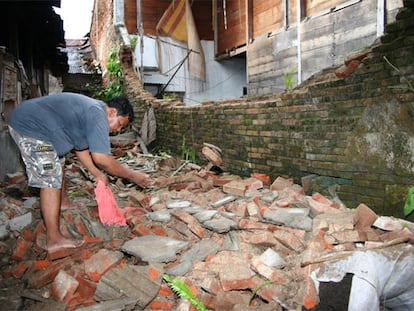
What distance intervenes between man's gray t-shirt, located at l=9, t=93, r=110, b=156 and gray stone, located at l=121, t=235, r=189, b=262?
85cm

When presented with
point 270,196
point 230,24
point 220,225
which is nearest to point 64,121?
point 220,225

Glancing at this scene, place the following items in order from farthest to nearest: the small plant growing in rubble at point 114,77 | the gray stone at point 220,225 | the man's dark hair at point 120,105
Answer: the small plant growing in rubble at point 114,77, the gray stone at point 220,225, the man's dark hair at point 120,105

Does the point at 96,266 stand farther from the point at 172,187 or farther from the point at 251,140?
the point at 251,140

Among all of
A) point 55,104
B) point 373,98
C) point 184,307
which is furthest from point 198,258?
point 373,98

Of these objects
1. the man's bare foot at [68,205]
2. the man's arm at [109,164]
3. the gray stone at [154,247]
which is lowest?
the gray stone at [154,247]

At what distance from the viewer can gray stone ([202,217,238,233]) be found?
318 cm

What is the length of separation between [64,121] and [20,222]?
46.3 inches

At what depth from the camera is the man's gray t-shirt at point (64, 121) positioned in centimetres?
286

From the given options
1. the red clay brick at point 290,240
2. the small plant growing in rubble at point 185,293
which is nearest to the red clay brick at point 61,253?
the small plant growing in rubble at point 185,293

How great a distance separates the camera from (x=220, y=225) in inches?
127

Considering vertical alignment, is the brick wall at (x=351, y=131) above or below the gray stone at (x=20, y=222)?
above

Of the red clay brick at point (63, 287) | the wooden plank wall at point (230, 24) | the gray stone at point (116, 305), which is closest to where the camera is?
the gray stone at point (116, 305)

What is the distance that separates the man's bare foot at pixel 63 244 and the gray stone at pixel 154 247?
0.41 meters

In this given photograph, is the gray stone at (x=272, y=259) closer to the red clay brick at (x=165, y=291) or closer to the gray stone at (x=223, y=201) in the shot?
the red clay brick at (x=165, y=291)
